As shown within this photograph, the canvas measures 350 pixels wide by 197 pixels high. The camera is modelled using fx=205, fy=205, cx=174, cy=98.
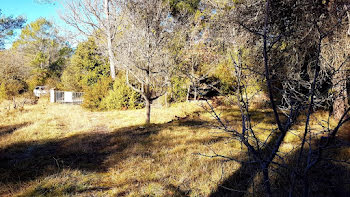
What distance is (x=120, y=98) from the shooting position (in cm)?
1259

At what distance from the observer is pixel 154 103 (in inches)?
548

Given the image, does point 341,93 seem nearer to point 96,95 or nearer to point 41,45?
point 96,95

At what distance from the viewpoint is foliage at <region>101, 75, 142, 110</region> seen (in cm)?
1252

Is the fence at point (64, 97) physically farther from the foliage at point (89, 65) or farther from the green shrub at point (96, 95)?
the green shrub at point (96, 95)

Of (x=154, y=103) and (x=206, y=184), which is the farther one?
(x=154, y=103)

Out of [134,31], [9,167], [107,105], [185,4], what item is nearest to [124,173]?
[9,167]

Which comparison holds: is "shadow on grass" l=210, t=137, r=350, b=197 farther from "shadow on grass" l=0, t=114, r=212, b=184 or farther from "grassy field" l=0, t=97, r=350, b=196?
"shadow on grass" l=0, t=114, r=212, b=184

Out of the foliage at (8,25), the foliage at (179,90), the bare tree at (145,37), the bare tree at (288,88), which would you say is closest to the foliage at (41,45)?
the foliage at (8,25)

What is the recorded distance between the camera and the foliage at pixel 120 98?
12523mm

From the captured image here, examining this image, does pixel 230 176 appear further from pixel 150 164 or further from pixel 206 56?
pixel 206 56

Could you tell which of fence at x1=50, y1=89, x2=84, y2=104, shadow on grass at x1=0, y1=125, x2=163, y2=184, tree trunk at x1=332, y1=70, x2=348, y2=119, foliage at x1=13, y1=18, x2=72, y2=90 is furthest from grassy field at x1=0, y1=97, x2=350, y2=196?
foliage at x1=13, y1=18, x2=72, y2=90

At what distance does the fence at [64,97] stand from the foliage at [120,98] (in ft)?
18.2

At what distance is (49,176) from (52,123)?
17.2ft

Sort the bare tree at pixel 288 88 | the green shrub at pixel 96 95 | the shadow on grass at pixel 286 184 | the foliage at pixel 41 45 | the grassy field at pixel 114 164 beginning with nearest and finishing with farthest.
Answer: the bare tree at pixel 288 88 < the shadow on grass at pixel 286 184 < the grassy field at pixel 114 164 < the green shrub at pixel 96 95 < the foliage at pixel 41 45
